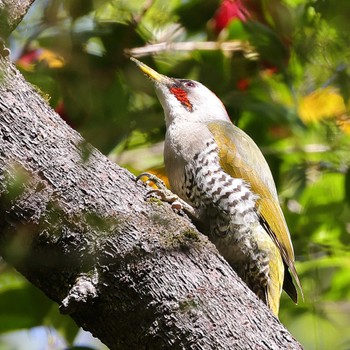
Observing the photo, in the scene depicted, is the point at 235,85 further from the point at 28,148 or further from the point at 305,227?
the point at 28,148

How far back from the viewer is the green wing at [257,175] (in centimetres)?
376

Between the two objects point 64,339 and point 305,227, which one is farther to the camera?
point 305,227

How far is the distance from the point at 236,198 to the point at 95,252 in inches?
53.8

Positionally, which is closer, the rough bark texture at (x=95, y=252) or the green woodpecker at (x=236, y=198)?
the rough bark texture at (x=95, y=252)

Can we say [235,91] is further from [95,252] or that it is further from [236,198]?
[95,252]

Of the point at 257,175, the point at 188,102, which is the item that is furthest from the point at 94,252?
the point at 188,102

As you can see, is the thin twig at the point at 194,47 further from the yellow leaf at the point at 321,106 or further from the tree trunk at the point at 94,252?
the tree trunk at the point at 94,252

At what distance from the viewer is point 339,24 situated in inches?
74.4

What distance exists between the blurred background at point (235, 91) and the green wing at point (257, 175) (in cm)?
16

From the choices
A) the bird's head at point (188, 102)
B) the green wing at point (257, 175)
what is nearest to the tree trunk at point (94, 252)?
the green wing at point (257, 175)

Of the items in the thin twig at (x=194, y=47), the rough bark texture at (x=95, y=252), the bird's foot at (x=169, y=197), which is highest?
the thin twig at (x=194, y=47)

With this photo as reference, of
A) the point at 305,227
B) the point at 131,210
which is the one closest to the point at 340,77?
the point at 131,210

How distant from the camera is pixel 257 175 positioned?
12.7 feet

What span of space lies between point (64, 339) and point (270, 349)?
1.28 metres
